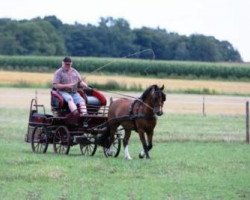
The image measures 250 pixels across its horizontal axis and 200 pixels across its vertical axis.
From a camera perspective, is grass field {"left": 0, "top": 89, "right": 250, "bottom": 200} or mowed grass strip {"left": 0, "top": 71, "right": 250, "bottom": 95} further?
mowed grass strip {"left": 0, "top": 71, "right": 250, "bottom": 95}

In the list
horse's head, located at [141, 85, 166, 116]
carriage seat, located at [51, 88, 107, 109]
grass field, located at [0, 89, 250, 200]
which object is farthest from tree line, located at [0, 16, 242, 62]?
horse's head, located at [141, 85, 166, 116]

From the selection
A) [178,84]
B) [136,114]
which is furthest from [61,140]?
[178,84]

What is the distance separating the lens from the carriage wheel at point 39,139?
22.5m

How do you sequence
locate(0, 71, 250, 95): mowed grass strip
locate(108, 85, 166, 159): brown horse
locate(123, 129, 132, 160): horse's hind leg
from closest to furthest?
locate(108, 85, 166, 159): brown horse < locate(123, 129, 132, 160): horse's hind leg < locate(0, 71, 250, 95): mowed grass strip

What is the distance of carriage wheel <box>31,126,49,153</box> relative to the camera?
2245 cm

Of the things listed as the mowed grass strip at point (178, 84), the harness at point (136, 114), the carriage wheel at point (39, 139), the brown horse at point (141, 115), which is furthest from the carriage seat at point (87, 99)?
the mowed grass strip at point (178, 84)

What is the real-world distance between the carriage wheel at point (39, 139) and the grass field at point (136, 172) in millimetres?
212

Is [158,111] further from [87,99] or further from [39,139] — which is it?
[39,139]

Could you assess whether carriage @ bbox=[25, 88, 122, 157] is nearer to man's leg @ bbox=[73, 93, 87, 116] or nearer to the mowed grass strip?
man's leg @ bbox=[73, 93, 87, 116]

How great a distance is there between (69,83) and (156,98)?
2.36 m

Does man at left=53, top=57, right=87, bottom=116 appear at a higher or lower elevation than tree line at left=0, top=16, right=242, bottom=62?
lower

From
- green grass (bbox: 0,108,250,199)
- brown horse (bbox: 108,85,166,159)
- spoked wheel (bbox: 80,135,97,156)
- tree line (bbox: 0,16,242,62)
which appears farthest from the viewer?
tree line (bbox: 0,16,242,62)

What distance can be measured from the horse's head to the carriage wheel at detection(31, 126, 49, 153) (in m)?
2.80

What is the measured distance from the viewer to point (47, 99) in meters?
51.5
